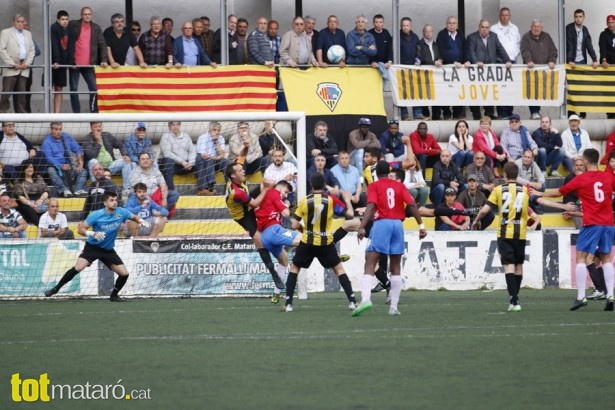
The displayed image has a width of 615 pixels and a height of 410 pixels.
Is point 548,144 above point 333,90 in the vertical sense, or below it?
below

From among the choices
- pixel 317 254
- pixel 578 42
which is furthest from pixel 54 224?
pixel 578 42

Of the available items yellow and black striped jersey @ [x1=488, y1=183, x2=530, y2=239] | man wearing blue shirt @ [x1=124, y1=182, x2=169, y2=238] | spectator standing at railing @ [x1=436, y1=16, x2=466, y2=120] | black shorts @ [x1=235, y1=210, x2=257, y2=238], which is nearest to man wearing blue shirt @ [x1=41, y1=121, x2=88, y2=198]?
man wearing blue shirt @ [x1=124, y1=182, x2=169, y2=238]

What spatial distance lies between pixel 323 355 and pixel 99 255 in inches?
304

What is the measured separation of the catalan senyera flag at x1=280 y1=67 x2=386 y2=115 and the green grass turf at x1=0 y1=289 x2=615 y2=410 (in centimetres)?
747

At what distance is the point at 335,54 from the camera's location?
2227cm

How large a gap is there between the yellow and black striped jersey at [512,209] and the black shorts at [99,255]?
6.03 meters

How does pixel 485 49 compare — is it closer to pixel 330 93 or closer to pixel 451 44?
pixel 451 44

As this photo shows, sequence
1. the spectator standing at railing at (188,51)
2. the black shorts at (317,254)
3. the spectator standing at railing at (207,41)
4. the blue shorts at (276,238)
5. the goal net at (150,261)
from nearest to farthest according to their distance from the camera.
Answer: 1. the black shorts at (317,254)
2. the blue shorts at (276,238)
3. the goal net at (150,261)
4. the spectator standing at railing at (188,51)
5. the spectator standing at railing at (207,41)

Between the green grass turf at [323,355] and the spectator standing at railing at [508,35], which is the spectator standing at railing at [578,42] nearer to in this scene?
the spectator standing at railing at [508,35]

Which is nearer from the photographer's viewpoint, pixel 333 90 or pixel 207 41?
pixel 333 90

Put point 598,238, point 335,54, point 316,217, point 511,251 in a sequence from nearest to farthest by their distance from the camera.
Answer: point 316,217
point 511,251
point 598,238
point 335,54

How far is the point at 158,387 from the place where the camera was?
27.9 ft

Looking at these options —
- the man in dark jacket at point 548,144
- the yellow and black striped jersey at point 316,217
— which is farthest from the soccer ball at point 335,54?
the yellow and black striped jersey at point 316,217

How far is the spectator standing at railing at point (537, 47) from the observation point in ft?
77.1
